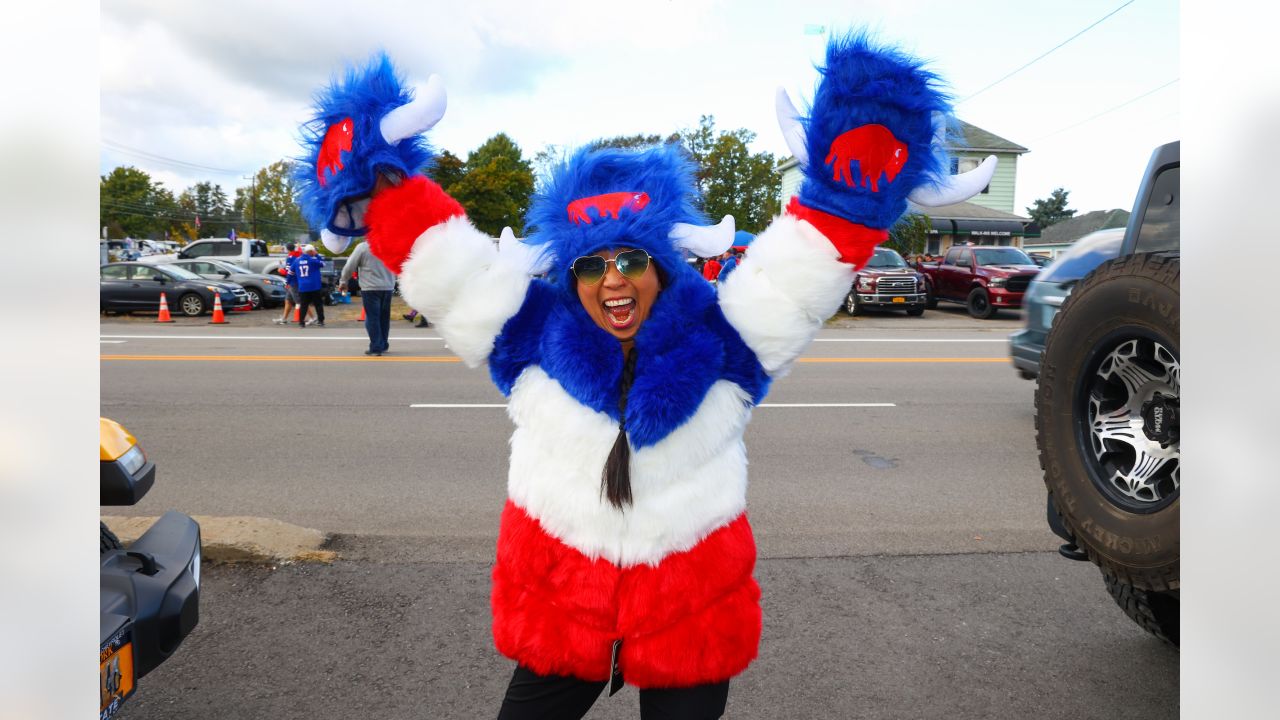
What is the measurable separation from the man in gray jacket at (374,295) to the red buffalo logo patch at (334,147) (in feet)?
30.0

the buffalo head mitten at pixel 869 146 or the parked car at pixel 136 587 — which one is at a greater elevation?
the buffalo head mitten at pixel 869 146

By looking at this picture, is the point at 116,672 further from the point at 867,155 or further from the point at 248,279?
the point at 248,279

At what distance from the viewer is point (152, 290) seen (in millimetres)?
18125

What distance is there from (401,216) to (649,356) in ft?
2.21

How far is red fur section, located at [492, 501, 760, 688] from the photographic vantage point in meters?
1.87

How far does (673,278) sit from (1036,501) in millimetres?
4134

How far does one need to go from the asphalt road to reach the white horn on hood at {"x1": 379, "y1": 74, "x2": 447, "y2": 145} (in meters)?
1.91

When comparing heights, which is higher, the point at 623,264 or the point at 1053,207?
the point at 1053,207

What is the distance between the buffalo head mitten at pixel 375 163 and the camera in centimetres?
196

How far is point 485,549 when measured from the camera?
437cm

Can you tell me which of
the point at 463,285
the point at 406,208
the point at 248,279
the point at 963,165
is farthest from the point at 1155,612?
the point at 248,279

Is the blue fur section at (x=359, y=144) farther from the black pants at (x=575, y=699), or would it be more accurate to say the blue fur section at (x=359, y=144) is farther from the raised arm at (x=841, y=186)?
the black pants at (x=575, y=699)

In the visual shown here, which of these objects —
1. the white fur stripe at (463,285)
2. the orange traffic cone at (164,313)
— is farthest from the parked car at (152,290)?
the white fur stripe at (463,285)
